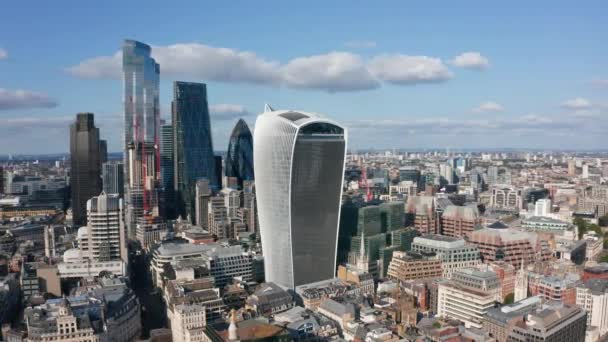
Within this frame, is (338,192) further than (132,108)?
No

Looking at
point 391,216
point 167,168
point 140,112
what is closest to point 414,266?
point 391,216

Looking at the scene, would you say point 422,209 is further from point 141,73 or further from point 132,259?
point 141,73

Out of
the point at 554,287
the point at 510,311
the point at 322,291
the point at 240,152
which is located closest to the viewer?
the point at 510,311

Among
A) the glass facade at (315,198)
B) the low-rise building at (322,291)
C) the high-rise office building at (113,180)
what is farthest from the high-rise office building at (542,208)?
the high-rise office building at (113,180)

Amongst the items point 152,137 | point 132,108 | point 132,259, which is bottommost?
point 132,259

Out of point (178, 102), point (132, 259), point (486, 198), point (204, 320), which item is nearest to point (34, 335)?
point (204, 320)

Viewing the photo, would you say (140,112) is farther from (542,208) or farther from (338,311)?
(338,311)

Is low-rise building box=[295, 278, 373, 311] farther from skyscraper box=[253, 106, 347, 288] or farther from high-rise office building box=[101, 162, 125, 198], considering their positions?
high-rise office building box=[101, 162, 125, 198]
